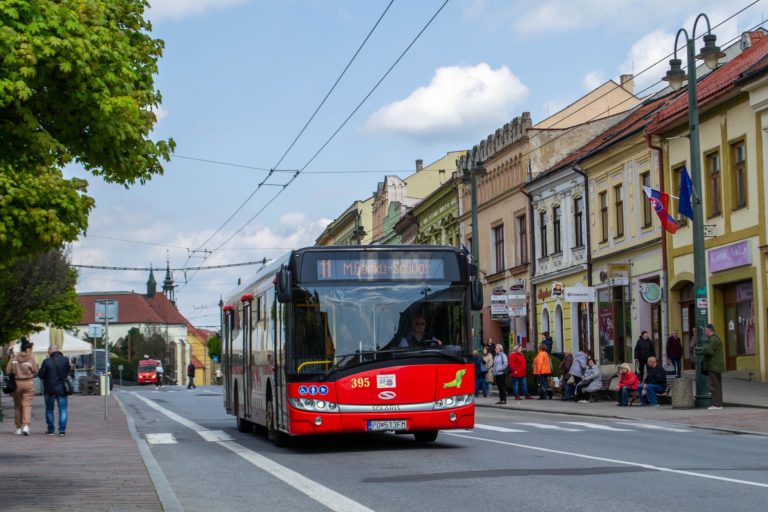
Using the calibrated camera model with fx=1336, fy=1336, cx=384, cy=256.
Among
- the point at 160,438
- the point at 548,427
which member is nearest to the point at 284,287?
the point at 160,438

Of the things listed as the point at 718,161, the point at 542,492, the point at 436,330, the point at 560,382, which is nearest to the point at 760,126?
the point at 718,161

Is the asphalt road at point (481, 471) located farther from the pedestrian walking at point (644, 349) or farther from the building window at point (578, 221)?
the building window at point (578, 221)

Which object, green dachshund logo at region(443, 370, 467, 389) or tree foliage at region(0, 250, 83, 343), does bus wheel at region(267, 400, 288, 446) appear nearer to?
green dachshund logo at region(443, 370, 467, 389)

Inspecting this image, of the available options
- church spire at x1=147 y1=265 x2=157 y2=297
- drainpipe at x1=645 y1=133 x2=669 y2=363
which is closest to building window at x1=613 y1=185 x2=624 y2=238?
drainpipe at x1=645 y1=133 x2=669 y2=363

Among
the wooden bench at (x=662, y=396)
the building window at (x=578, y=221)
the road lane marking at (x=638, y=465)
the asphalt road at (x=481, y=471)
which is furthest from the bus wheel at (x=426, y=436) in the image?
the building window at (x=578, y=221)

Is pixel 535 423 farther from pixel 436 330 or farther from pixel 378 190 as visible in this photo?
pixel 378 190

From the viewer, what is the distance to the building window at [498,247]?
57688mm

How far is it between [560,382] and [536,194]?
1662cm

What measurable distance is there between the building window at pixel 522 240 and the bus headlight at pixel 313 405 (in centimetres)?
3724

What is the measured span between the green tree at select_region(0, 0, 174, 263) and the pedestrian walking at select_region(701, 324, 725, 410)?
56.1 feet

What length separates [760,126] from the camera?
33281mm

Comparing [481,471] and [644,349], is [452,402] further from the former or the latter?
[644,349]

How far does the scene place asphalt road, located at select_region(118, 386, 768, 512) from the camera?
36.9ft

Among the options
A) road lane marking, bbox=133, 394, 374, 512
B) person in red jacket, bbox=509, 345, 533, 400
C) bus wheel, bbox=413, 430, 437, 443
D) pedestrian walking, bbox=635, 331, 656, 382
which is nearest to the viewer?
road lane marking, bbox=133, 394, 374, 512
